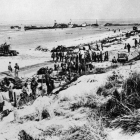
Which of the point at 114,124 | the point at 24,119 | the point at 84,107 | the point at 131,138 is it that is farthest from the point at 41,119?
the point at 131,138

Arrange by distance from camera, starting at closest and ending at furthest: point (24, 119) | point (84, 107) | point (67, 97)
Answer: point (84, 107)
point (24, 119)
point (67, 97)

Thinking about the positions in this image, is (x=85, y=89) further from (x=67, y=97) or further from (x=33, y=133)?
(x=33, y=133)

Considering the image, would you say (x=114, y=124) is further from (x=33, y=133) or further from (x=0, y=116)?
(x=0, y=116)

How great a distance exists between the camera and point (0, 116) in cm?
666

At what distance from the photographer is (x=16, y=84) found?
13.2 metres

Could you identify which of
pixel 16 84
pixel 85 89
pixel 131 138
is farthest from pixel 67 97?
pixel 16 84

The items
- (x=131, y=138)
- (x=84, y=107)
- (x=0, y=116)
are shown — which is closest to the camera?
(x=131, y=138)

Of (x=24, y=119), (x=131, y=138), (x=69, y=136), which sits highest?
(x=131, y=138)

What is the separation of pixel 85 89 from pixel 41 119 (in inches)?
60.3

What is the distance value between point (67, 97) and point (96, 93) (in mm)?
816

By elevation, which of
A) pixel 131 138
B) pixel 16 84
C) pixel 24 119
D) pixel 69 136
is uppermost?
pixel 131 138

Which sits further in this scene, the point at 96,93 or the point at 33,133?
the point at 96,93

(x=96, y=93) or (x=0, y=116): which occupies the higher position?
(x=96, y=93)

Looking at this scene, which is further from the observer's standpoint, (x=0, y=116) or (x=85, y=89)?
(x=0, y=116)
